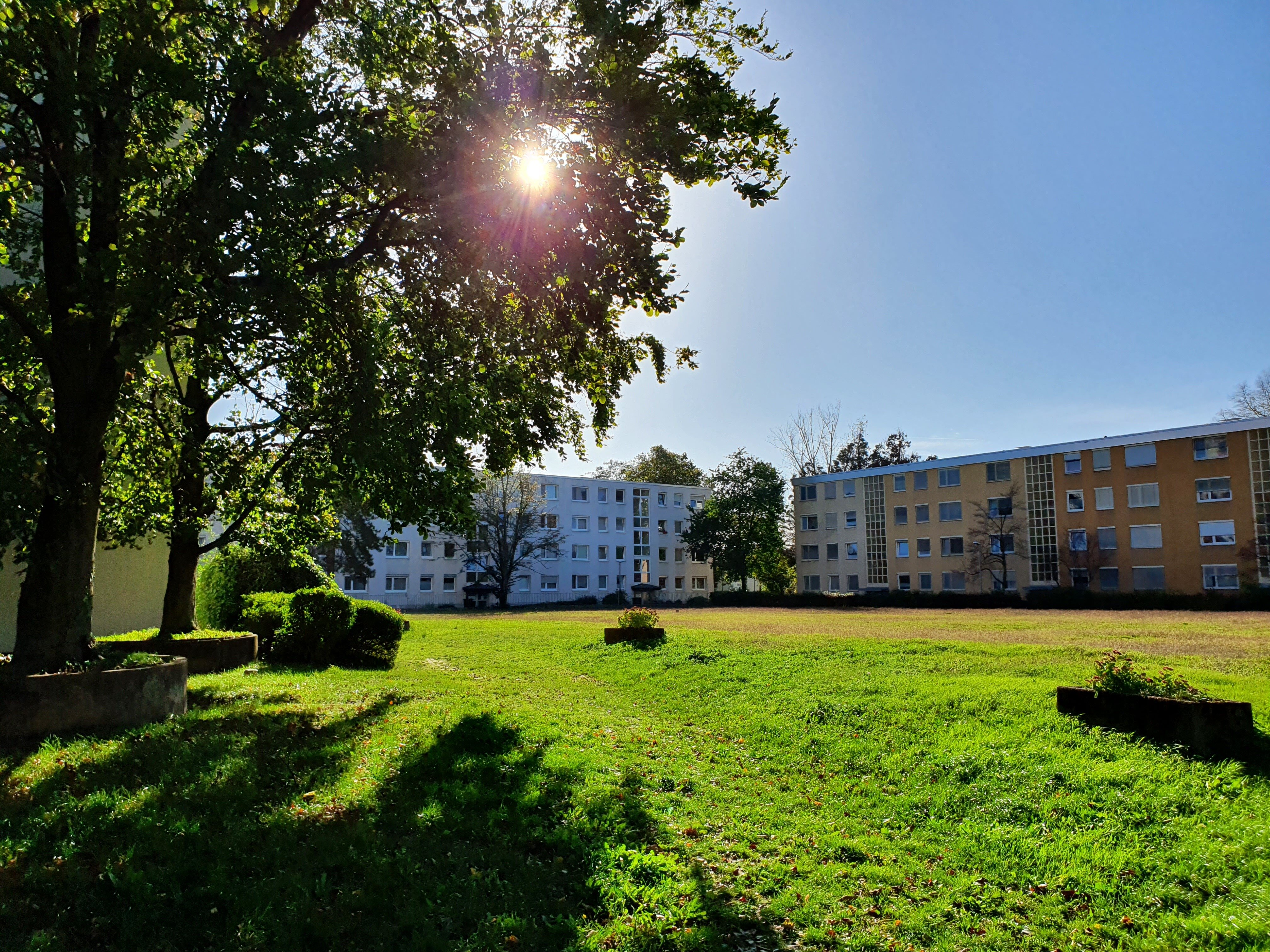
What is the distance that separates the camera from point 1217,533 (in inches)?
1651

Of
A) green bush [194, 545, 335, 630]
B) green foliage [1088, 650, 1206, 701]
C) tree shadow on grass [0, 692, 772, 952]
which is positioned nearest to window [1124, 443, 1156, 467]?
green foliage [1088, 650, 1206, 701]

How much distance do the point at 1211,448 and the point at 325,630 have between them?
4676 cm

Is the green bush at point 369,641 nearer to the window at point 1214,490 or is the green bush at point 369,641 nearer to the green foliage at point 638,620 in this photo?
the green foliage at point 638,620

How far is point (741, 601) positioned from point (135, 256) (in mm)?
53350

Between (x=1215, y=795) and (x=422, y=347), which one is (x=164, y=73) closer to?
(x=422, y=347)

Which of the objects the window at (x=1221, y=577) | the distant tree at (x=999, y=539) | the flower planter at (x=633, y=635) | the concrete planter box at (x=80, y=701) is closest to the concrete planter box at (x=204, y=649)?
the concrete planter box at (x=80, y=701)

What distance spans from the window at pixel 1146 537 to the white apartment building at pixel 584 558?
32.7m

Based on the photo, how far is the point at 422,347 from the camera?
9.64m

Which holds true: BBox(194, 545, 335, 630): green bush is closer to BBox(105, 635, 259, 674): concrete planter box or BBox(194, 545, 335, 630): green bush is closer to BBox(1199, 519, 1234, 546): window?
BBox(105, 635, 259, 674): concrete planter box

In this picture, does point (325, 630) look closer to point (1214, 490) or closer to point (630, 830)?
point (630, 830)

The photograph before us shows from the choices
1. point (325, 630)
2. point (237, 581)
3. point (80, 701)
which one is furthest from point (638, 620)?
point (80, 701)

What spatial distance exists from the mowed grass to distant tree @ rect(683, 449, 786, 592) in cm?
5810

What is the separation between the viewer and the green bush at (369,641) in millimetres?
15133

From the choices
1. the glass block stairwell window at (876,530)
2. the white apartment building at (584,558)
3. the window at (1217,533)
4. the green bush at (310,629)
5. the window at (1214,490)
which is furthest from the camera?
the white apartment building at (584,558)
